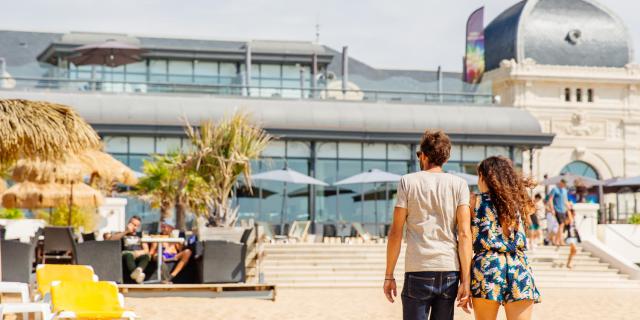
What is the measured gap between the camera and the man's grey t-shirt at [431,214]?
19.1ft

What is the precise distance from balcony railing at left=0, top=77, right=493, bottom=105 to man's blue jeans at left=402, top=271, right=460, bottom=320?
88.9ft

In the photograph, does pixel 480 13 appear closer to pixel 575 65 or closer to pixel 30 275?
pixel 575 65

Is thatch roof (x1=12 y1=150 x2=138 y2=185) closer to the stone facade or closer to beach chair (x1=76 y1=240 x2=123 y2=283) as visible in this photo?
beach chair (x1=76 y1=240 x2=123 y2=283)

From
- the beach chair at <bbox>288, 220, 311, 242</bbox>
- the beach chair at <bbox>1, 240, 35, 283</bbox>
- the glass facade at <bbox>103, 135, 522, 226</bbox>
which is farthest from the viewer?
the glass facade at <bbox>103, 135, 522, 226</bbox>

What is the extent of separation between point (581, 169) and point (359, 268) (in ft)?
90.4

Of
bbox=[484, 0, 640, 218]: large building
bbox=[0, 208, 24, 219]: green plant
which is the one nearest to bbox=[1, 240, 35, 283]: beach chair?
bbox=[0, 208, 24, 219]: green plant

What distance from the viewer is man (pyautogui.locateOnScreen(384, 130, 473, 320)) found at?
19.0 feet

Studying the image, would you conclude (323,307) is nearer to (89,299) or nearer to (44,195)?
(89,299)

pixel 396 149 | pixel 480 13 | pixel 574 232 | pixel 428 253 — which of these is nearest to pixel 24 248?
pixel 428 253

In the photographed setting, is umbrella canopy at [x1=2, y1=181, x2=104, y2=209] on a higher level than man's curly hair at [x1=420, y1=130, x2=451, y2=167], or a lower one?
lower

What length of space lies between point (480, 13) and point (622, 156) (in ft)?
27.7

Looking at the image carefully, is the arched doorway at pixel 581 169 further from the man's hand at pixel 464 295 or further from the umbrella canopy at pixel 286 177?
the man's hand at pixel 464 295

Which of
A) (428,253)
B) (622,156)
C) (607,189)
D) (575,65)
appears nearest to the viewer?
(428,253)

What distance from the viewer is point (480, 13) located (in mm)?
48500
